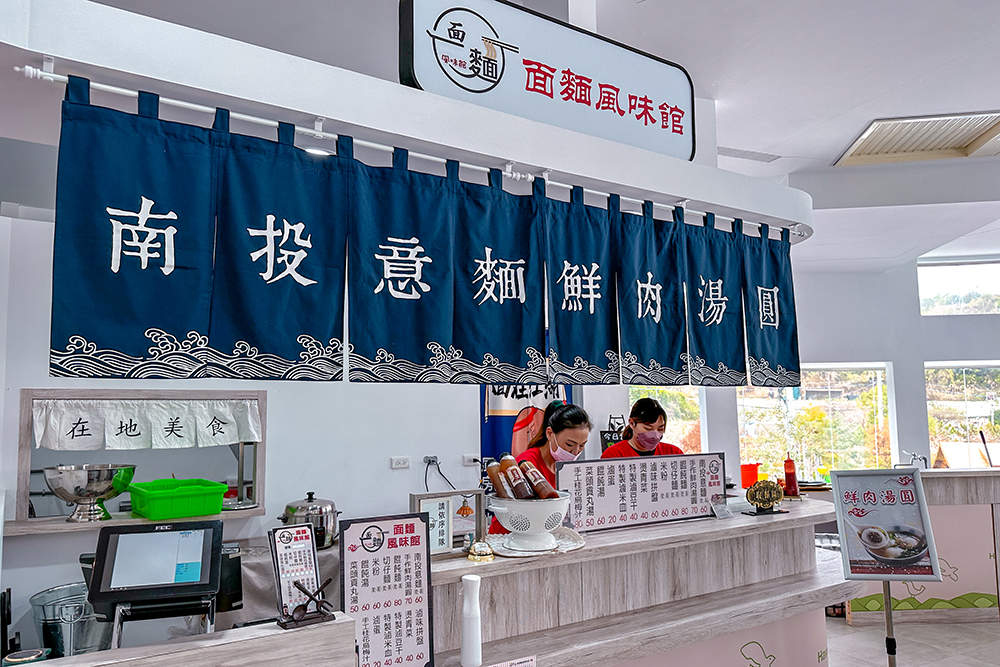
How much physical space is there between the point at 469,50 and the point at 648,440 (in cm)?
214

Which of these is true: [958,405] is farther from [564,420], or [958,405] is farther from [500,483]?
[500,483]

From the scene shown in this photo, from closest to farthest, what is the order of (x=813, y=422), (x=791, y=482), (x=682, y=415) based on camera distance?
(x=791, y=482), (x=682, y=415), (x=813, y=422)

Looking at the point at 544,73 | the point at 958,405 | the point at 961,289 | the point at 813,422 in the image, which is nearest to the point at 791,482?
the point at 544,73

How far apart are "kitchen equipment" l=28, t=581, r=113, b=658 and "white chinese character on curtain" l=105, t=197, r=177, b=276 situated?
2.65 metres

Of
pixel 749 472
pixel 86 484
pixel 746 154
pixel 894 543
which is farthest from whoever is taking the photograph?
pixel 749 472

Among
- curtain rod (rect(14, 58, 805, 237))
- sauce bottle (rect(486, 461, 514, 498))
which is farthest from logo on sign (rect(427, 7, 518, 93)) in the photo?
sauce bottle (rect(486, 461, 514, 498))

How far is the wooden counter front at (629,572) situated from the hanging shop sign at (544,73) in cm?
168

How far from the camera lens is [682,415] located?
25.5ft

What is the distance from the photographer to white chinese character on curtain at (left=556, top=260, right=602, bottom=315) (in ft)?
9.21

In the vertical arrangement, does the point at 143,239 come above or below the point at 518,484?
above

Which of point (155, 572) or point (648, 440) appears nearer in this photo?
point (155, 572)

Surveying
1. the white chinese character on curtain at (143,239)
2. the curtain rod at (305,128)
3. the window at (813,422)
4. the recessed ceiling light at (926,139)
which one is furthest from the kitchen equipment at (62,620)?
the window at (813,422)

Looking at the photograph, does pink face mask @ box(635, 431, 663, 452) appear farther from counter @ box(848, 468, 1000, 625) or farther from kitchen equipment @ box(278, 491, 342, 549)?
counter @ box(848, 468, 1000, 625)

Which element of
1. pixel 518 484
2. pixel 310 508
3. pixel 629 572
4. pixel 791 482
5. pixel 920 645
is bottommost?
pixel 920 645
